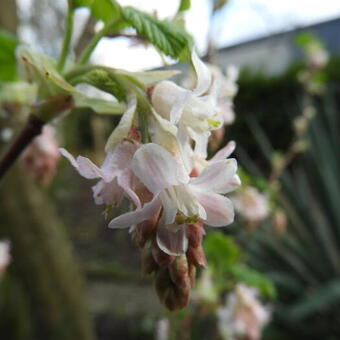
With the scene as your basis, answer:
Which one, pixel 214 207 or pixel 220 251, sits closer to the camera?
pixel 214 207

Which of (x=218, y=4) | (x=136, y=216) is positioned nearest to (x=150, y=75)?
(x=136, y=216)

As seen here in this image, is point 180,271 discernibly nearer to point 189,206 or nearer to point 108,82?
point 189,206

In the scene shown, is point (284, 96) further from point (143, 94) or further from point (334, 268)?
point (143, 94)

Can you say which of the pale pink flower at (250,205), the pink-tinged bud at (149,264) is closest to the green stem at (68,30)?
the pink-tinged bud at (149,264)

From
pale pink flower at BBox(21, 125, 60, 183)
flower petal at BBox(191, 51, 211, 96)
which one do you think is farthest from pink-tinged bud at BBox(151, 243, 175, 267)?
pale pink flower at BBox(21, 125, 60, 183)

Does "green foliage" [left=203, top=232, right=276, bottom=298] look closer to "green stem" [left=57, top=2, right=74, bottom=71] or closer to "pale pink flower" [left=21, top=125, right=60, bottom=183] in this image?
"pale pink flower" [left=21, top=125, right=60, bottom=183]

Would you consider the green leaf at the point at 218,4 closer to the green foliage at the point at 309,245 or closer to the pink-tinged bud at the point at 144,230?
the pink-tinged bud at the point at 144,230
